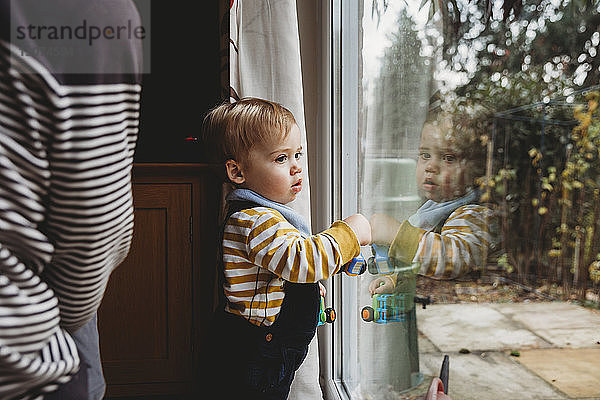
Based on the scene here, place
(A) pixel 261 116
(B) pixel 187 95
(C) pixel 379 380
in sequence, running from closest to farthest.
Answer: (A) pixel 261 116 < (C) pixel 379 380 < (B) pixel 187 95

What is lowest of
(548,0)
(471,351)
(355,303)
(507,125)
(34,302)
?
(355,303)

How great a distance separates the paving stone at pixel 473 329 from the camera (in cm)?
73

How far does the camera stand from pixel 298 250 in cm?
126

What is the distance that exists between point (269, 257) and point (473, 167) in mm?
564

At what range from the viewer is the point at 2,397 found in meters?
0.63

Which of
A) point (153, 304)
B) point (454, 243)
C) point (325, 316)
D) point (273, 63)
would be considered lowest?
point (153, 304)

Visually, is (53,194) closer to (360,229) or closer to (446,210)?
(446,210)

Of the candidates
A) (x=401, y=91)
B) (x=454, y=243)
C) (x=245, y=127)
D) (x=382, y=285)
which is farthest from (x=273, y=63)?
(x=454, y=243)

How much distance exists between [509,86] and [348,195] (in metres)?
1.14

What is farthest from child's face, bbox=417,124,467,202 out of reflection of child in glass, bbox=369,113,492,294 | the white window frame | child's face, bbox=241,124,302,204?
the white window frame

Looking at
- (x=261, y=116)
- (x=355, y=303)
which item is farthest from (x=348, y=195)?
(x=261, y=116)

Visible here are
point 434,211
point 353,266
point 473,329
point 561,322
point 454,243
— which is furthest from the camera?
point 353,266

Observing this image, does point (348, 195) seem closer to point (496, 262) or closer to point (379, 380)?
point (379, 380)

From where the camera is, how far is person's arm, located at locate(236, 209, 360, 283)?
1261 mm
